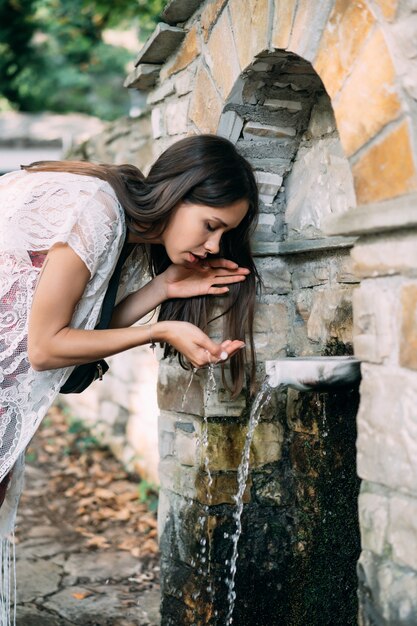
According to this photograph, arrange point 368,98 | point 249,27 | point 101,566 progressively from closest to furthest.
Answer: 1. point 368,98
2. point 249,27
3. point 101,566

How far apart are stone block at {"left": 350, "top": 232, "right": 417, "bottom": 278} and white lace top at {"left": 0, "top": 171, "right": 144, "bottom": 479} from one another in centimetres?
83

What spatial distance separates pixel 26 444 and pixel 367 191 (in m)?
1.38

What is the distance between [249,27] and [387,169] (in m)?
1.01

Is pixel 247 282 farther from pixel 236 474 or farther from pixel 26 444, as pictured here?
pixel 26 444

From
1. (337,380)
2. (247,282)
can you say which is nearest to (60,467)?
(247,282)

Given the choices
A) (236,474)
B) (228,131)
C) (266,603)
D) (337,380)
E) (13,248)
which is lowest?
(266,603)

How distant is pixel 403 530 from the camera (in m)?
1.80

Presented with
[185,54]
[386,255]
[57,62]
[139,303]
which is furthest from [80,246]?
[57,62]

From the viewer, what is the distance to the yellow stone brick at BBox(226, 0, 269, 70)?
8.07 ft

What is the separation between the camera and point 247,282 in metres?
2.90

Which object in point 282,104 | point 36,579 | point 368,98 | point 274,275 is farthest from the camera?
point 36,579

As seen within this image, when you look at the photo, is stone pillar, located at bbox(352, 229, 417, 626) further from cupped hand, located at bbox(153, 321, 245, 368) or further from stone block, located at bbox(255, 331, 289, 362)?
stone block, located at bbox(255, 331, 289, 362)

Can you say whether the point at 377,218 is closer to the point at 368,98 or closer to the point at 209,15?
the point at 368,98

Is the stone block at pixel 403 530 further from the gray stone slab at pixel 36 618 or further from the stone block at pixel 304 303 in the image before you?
the gray stone slab at pixel 36 618
